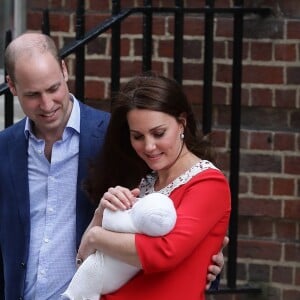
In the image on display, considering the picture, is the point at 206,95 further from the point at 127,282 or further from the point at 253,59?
the point at 127,282

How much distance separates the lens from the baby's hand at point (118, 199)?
307cm

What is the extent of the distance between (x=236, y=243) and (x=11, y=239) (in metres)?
1.60

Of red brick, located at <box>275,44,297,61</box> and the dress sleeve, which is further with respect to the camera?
red brick, located at <box>275,44,297,61</box>

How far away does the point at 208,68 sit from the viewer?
4.79m

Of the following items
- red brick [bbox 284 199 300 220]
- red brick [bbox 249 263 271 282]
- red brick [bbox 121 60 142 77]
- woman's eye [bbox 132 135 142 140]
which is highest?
red brick [bbox 121 60 142 77]

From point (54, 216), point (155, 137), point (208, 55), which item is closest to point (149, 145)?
point (155, 137)

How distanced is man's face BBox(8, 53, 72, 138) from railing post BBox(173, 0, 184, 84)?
1.27m

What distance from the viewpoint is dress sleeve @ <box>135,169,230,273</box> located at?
2.98m

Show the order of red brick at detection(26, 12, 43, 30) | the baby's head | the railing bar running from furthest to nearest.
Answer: red brick at detection(26, 12, 43, 30) < the railing bar < the baby's head

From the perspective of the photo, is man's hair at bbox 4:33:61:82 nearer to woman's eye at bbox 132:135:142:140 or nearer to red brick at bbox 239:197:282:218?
woman's eye at bbox 132:135:142:140

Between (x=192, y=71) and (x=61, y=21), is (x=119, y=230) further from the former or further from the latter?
(x=61, y=21)

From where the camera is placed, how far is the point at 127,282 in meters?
3.09

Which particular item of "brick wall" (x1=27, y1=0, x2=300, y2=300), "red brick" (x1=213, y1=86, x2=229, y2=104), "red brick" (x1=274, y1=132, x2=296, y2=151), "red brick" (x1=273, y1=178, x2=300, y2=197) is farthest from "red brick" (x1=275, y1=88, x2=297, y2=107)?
"red brick" (x1=273, y1=178, x2=300, y2=197)

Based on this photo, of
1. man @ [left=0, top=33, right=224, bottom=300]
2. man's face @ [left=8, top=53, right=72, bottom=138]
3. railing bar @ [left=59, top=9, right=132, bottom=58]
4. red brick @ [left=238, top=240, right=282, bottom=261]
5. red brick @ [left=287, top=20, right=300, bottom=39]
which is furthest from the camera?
red brick @ [left=238, top=240, right=282, bottom=261]
